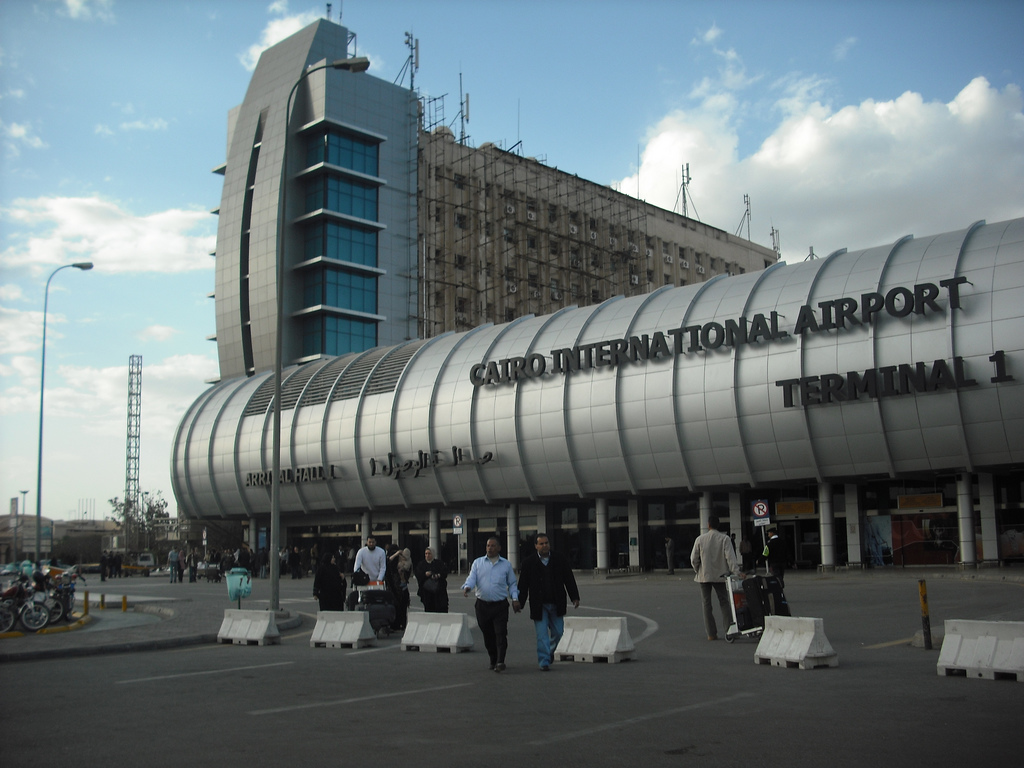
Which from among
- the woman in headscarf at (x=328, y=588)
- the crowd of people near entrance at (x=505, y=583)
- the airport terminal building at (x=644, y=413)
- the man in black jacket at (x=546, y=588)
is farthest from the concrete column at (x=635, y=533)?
the man in black jacket at (x=546, y=588)

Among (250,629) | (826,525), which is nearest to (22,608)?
(250,629)

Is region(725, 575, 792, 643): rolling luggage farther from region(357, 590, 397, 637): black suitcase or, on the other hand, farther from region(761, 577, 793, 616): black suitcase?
region(357, 590, 397, 637): black suitcase

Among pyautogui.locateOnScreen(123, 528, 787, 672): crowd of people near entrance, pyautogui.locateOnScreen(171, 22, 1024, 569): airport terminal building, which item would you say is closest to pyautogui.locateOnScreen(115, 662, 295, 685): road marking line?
pyautogui.locateOnScreen(123, 528, 787, 672): crowd of people near entrance

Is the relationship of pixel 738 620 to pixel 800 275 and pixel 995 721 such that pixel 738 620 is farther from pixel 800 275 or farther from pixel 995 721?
pixel 800 275

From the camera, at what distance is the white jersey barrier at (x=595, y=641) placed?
44.7 feet

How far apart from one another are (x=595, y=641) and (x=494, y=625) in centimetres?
160

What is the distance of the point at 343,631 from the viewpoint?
1716cm

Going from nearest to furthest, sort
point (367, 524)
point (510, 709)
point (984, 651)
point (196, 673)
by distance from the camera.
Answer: point (510, 709)
point (984, 651)
point (196, 673)
point (367, 524)

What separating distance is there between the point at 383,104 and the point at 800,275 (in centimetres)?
5095

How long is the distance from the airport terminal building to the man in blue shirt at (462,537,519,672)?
15.0 m

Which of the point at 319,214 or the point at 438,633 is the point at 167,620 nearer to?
the point at 438,633

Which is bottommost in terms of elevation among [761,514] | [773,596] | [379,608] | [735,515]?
[379,608]

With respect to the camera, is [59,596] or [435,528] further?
[435,528]

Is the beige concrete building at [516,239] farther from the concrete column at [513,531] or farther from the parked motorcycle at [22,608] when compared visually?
the parked motorcycle at [22,608]
